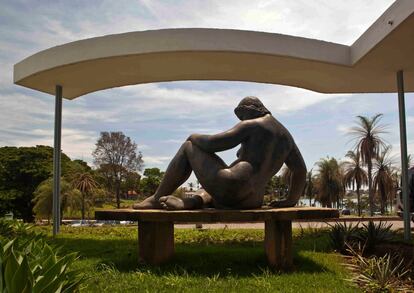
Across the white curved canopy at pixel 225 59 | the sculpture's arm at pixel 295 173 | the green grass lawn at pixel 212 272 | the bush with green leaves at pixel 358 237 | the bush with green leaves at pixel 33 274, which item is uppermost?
the white curved canopy at pixel 225 59

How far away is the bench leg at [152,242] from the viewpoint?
20.9 feet

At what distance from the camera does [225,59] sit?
Answer: 10.8m

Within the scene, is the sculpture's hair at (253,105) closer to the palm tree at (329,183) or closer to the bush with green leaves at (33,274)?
the bush with green leaves at (33,274)

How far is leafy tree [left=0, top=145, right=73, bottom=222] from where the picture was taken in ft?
94.5

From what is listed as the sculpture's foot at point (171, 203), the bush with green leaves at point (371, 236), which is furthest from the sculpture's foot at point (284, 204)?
the bush with green leaves at point (371, 236)

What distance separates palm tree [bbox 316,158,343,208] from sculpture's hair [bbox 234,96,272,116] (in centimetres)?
3099

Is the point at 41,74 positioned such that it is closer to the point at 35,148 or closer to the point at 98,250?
the point at 98,250

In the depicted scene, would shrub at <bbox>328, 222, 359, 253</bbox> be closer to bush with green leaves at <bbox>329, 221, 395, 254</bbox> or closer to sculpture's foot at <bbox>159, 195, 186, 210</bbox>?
bush with green leaves at <bbox>329, 221, 395, 254</bbox>

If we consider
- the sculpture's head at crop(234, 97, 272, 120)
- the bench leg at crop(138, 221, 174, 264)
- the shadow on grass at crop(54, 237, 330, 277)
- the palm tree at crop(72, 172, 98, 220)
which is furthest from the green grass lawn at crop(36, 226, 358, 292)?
the palm tree at crop(72, 172, 98, 220)

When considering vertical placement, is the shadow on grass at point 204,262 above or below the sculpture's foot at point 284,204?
below

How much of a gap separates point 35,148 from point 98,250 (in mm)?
27077

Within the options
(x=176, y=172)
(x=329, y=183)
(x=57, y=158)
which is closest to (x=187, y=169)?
(x=176, y=172)

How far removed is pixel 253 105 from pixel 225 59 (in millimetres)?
4354

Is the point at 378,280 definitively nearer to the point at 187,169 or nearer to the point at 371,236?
the point at 187,169
